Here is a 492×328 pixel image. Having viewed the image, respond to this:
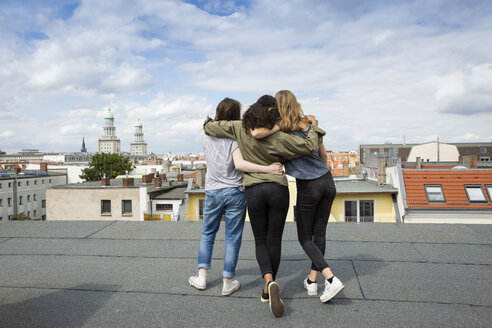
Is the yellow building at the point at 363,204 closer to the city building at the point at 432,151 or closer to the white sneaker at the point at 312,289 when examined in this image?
the white sneaker at the point at 312,289

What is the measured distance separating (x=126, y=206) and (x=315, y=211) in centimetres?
3367


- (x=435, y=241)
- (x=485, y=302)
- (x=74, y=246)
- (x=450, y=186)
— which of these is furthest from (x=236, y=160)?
(x=450, y=186)

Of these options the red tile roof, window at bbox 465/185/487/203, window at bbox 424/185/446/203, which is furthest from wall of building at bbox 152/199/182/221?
window at bbox 465/185/487/203

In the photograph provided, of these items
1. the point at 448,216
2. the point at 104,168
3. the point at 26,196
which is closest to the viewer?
the point at 448,216

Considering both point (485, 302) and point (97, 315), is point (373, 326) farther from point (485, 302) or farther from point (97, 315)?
point (97, 315)

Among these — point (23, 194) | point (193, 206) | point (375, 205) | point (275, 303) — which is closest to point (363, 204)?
point (375, 205)

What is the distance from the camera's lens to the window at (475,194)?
22.5 meters

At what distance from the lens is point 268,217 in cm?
320

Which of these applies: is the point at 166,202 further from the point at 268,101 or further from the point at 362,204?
the point at 268,101

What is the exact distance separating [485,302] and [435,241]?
6.90 ft

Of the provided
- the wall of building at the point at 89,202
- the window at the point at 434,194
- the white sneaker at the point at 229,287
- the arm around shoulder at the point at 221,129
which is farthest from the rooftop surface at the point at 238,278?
the wall of building at the point at 89,202

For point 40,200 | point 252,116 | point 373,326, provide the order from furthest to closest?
point 40,200, point 252,116, point 373,326

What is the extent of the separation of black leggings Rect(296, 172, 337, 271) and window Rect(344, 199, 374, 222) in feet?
65.4

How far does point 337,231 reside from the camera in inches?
233
